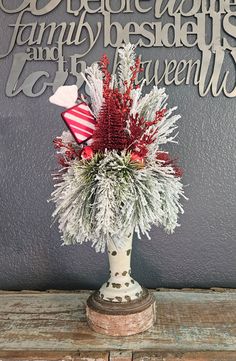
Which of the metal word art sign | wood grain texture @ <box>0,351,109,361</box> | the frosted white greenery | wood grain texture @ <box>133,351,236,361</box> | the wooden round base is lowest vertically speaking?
wood grain texture @ <box>0,351,109,361</box>

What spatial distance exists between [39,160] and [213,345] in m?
0.80

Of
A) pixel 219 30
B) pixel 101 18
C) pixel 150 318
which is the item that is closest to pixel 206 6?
pixel 219 30

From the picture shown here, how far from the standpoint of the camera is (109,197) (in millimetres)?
968

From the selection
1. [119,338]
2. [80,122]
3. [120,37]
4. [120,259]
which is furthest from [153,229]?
[120,37]

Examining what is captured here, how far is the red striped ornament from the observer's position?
1.01 metres

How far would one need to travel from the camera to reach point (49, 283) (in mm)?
1460

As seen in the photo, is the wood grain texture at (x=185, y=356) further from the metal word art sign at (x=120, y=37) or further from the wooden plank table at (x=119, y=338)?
the metal word art sign at (x=120, y=37)

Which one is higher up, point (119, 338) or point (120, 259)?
point (120, 259)

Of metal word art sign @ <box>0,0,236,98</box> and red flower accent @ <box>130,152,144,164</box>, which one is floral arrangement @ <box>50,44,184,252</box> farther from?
metal word art sign @ <box>0,0,236,98</box>

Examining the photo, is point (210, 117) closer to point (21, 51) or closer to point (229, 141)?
point (229, 141)

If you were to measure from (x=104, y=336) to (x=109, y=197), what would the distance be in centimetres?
38

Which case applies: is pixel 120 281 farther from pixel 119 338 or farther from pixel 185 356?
pixel 185 356

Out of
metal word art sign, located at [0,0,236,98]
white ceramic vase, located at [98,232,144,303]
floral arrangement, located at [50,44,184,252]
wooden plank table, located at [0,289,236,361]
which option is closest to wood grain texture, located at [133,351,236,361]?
wooden plank table, located at [0,289,236,361]

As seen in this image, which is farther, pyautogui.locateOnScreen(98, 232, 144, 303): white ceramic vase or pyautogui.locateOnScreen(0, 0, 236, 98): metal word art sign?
pyautogui.locateOnScreen(0, 0, 236, 98): metal word art sign
